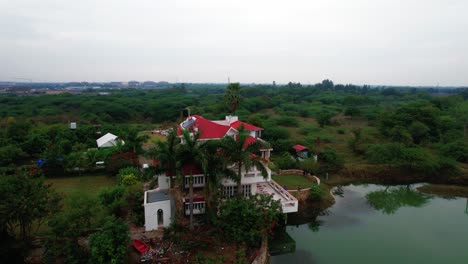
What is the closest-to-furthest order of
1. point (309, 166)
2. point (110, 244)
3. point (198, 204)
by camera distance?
point (110, 244)
point (198, 204)
point (309, 166)

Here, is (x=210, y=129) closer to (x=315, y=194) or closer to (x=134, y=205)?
(x=134, y=205)

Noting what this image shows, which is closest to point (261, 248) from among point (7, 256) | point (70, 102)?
point (7, 256)

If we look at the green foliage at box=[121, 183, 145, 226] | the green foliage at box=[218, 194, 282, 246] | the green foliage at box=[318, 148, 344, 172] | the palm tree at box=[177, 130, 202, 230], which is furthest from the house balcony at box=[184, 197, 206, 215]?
the green foliage at box=[318, 148, 344, 172]

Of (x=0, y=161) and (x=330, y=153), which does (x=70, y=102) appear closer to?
(x=0, y=161)

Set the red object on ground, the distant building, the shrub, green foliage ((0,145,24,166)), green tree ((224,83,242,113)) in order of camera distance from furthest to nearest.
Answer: the distant building < green foliage ((0,145,24,166)) < green tree ((224,83,242,113)) < the shrub < the red object on ground

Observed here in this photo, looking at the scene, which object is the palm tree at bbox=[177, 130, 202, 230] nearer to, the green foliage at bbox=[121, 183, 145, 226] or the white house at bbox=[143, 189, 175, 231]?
the white house at bbox=[143, 189, 175, 231]

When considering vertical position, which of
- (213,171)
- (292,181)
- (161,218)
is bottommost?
(292,181)

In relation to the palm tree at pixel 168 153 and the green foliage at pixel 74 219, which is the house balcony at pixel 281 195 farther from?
the green foliage at pixel 74 219

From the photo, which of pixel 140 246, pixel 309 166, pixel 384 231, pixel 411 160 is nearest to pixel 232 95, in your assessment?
pixel 309 166
